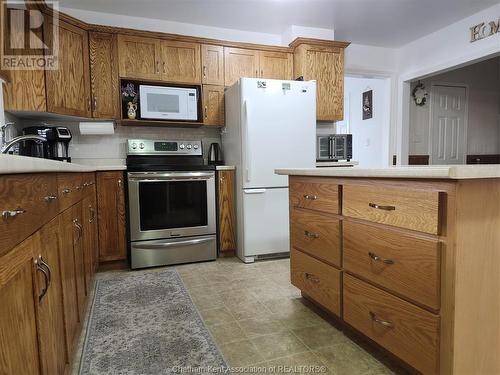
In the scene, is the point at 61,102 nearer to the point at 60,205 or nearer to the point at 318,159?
the point at 60,205

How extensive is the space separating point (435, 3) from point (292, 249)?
2851mm

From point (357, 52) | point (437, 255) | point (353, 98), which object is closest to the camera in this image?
point (437, 255)

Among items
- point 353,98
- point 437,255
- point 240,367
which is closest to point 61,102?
point 240,367

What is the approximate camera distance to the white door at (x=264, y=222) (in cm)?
296

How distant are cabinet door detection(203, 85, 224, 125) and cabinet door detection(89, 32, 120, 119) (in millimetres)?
836

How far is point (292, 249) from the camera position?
2.04 m

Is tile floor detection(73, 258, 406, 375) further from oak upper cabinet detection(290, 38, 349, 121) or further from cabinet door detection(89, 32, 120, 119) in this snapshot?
oak upper cabinet detection(290, 38, 349, 121)

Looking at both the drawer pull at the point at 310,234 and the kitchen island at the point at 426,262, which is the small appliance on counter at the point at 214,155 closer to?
the drawer pull at the point at 310,234

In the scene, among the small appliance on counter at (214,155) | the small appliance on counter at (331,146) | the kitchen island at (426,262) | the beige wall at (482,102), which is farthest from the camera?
the beige wall at (482,102)

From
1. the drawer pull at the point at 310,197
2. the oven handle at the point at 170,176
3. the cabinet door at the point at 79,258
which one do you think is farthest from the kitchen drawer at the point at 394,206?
the oven handle at the point at 170,176

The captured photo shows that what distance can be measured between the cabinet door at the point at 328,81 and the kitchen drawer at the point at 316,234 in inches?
79.6

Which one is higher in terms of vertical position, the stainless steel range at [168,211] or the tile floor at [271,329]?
the stainless steel range at [168,211]

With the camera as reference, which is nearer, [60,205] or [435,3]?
[60,205]

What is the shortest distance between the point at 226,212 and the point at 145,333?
61.2 inches
